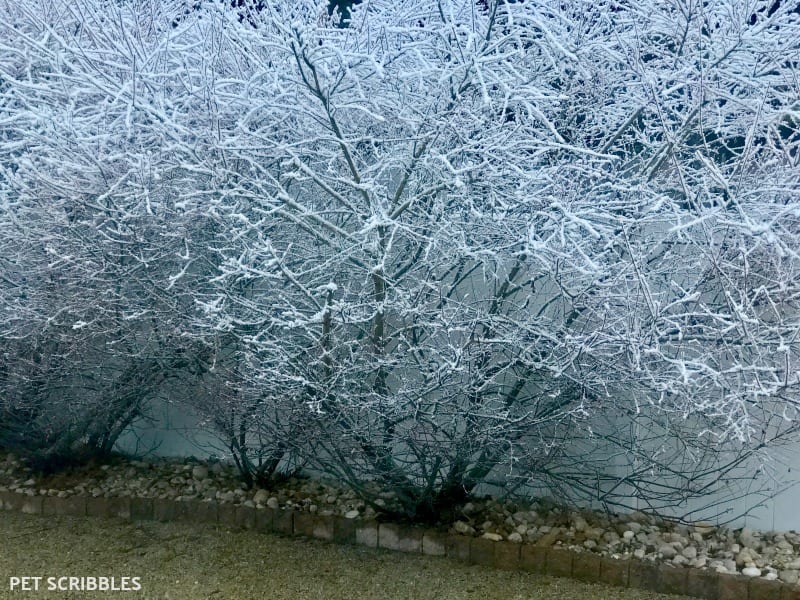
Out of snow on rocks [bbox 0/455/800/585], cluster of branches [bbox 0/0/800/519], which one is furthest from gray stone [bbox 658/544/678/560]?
cluster of branches [bbox 0/0/800/519]

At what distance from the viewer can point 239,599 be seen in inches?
151

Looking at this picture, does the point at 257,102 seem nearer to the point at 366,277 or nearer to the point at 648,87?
the point at 366,277

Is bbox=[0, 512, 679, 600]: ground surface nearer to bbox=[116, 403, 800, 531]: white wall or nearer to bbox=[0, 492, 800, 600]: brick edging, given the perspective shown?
bbox=[0, 492, 800, 600]: brick edging

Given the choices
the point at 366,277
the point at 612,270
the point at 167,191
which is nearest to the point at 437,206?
the point at 366,277

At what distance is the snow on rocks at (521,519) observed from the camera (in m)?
3.97

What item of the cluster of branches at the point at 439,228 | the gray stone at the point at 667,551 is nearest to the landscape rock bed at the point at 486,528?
the gray stone at the point at 667,551

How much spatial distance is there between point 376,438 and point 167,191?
5.52ft

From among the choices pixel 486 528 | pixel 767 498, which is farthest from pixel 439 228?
pixel 767 498

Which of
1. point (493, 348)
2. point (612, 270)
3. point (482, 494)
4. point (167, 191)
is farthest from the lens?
point (482, 494)

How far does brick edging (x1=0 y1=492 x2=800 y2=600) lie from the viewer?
3.73 m

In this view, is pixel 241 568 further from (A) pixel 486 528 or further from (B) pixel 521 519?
(B) pixel 521 519

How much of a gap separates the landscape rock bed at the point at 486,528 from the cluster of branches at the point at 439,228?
210 millimetres

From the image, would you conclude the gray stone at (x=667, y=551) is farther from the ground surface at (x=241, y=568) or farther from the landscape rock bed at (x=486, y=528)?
the ground surface at (x=241, y=568)

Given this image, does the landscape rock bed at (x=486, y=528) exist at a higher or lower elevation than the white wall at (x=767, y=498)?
lower
